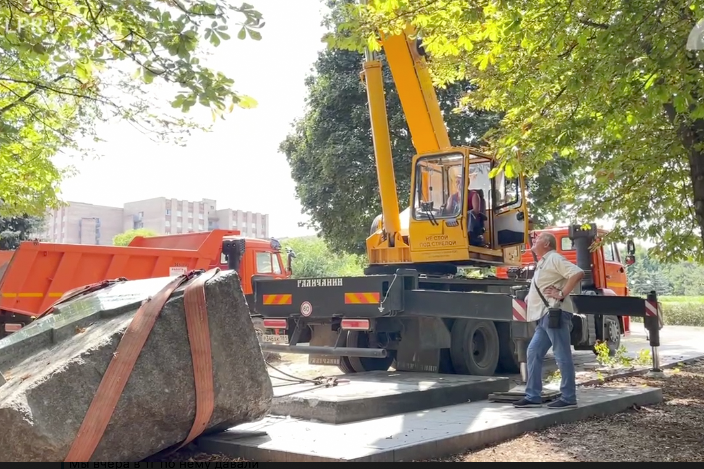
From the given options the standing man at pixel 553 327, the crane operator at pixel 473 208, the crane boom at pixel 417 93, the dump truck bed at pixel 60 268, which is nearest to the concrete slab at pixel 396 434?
the standing man at pixel 553 327

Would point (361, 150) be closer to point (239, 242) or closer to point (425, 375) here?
point (239, 242)

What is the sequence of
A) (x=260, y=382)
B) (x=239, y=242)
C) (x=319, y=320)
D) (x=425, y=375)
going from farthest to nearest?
(x=239, y=242), (x=319, y=320), (x=425, y=375), (x=260, y=382)

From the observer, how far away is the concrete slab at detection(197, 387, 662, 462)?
4734 mm

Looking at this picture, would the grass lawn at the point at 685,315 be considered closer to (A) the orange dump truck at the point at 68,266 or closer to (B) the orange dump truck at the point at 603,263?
(B) the orange dump truck at the point at 603,263

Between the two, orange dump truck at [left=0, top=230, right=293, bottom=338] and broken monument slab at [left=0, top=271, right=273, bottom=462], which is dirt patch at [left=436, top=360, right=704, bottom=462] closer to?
broken monument slab at [left=0, top=271, right=273, bottom=462]

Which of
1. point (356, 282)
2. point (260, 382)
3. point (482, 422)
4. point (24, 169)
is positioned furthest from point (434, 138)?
point (24, 169)

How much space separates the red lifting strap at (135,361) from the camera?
165 inches

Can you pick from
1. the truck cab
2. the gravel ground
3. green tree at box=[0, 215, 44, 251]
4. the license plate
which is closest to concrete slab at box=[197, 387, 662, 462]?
the gravel ground

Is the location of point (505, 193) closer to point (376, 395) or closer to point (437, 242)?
point (437, 242)

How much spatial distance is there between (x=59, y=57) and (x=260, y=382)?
2.72 metres

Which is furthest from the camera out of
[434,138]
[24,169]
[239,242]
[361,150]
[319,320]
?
[361,150]

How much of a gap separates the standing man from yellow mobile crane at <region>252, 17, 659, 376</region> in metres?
1.39

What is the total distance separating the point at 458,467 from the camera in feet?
15.2

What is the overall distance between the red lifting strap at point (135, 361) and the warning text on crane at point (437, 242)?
5011mm
